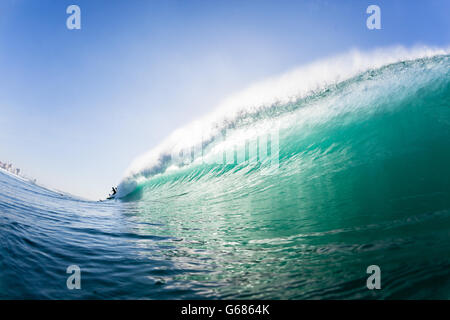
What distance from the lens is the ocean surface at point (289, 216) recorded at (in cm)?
250

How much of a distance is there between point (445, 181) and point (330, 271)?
4110mm

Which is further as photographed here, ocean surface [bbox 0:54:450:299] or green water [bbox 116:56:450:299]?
green water [bbox 116:56:450:299]

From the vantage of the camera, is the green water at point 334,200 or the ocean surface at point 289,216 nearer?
the ocean surface at point 289,216

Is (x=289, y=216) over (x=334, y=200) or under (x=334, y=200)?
under

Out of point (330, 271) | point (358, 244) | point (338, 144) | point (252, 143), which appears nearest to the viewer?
point (330, 271)

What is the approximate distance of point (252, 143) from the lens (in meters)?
8.83

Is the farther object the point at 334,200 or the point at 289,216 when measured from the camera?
the point at 334,200

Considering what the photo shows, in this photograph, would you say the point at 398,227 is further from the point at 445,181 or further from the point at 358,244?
the point at 445,181

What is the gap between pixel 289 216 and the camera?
15.5 feet

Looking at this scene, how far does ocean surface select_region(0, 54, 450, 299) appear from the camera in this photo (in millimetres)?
2500
